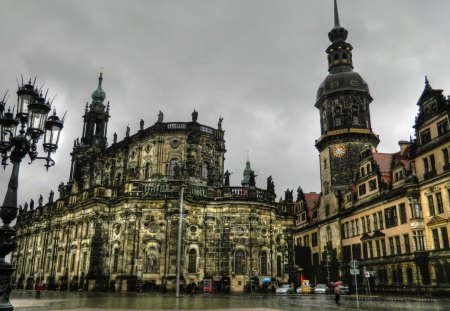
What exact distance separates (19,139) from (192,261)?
3461 centimetres

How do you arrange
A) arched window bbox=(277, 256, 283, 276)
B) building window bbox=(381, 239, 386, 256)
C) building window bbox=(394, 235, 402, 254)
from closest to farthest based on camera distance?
building window bbox=(394, 235, 402, 254), arched window bbox=(277, 256, 283, 276), building window bbox=(381, 239, 386, 256)

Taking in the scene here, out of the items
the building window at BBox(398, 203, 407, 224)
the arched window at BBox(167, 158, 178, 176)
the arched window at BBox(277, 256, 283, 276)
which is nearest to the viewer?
the building window at BBox(398, 203, 407, 224)

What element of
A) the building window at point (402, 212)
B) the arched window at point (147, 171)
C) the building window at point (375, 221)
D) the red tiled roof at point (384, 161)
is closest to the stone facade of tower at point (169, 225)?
the arched window at point (147, 171)

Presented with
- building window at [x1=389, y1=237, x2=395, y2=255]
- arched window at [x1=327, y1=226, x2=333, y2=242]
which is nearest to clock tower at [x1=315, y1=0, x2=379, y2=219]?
arched window at [x1=327, y1=226, x2=333, y2=242]

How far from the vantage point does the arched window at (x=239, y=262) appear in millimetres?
44031

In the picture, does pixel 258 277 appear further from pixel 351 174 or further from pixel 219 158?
pixel 351 174

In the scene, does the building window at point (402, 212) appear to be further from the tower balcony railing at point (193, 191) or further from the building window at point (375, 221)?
the tower balcony railing at point (193, 191)

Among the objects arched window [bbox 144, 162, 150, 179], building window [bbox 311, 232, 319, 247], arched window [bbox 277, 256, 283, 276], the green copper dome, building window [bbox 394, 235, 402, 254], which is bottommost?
arched window [bbox 277, 256, 283, 276]

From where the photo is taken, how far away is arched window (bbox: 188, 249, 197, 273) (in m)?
43.7

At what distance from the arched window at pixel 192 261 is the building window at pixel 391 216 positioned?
22.8 m

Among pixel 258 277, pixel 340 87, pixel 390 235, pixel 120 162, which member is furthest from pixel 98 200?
pixel 340 87

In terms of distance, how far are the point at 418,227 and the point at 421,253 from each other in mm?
2546

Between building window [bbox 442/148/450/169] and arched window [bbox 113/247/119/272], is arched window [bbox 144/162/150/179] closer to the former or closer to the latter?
arched window [bbox 113/247/119/272]

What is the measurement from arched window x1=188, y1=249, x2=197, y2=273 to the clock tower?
26.0 meters
